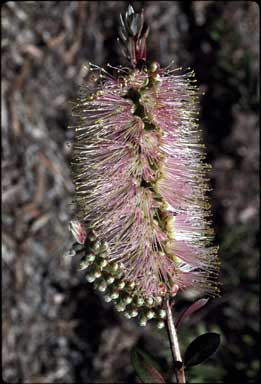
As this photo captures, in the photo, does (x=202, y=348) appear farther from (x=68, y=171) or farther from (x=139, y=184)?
(x=68, y=171)

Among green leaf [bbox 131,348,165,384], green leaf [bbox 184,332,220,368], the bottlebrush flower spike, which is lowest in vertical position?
green leaf [bbox 131,348,165,384]

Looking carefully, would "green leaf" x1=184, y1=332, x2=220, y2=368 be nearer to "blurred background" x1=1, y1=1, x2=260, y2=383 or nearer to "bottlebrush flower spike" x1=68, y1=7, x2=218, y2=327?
"bottlebrush flower spike" x1=68, y1=7, x2=218, y2=327

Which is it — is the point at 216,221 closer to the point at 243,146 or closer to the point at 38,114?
the point at 243,146

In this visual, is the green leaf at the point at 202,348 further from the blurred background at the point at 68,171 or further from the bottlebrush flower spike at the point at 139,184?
the blurred background at the point at 68,171

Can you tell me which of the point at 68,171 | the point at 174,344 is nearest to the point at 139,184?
the point at 174,344

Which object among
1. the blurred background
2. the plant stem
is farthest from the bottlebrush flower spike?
the blurred background
